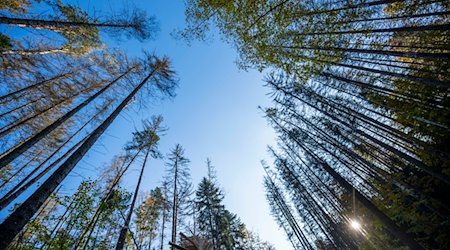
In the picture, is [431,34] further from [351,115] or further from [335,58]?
[351,115]

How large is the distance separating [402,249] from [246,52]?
34.7ft

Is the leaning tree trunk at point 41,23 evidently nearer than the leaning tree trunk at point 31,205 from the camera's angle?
No

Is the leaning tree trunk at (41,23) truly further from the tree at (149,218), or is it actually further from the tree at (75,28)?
the tree at (149,218)

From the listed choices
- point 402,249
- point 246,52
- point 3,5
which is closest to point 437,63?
point 246,52

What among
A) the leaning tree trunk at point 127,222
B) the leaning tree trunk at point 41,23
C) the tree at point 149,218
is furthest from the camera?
the tree at point 149,218

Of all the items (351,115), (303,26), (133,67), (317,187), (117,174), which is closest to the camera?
(303,26)

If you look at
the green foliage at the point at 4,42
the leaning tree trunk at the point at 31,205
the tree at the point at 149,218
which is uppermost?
the tree at the point at 149,218

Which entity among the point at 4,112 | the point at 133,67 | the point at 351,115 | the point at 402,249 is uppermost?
the point at 133,67

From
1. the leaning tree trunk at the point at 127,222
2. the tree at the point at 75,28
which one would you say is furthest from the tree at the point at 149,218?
the tree at the point at 75,28

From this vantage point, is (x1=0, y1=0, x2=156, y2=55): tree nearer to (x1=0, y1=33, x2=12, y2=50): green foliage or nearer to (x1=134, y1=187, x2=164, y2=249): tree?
(x1=0, y1=33, x2=12, y2=50): green foliage

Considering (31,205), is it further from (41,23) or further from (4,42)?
(4,42)

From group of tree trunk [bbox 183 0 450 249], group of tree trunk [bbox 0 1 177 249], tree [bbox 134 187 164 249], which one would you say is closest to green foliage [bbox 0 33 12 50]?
group of tree trunk [bbox 0 1 177 249]

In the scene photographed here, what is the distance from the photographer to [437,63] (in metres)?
7.00

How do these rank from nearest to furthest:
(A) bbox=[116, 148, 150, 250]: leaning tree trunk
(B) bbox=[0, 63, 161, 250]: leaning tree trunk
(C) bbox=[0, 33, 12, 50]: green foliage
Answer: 1. (B) bbox=[0, 63, 161, 250]: leaning tree trunk
2. (C) bbox=[0, 33, 12, 50]: green foliage
3. (A) bbox=[116, 148, 150, 250]: leaning tree trunk
